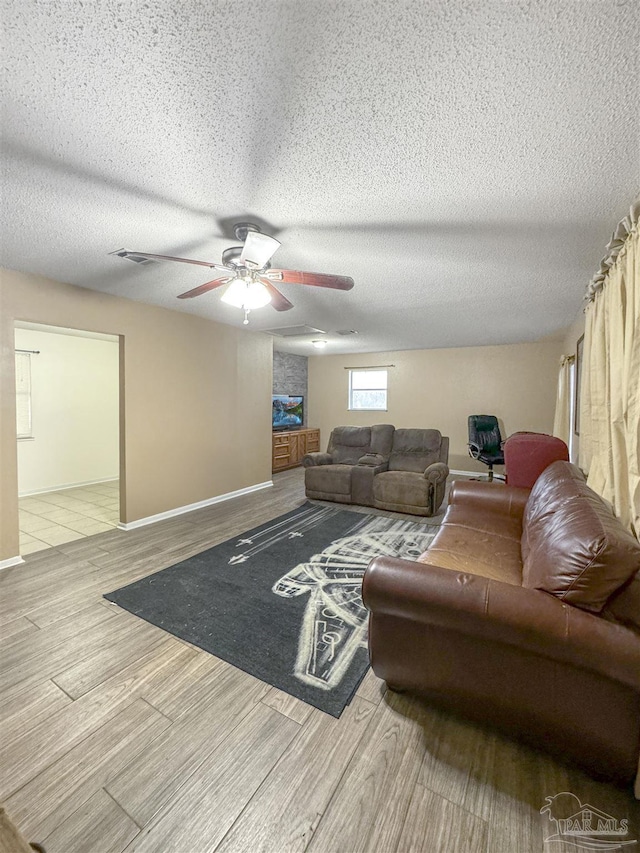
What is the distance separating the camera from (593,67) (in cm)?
103

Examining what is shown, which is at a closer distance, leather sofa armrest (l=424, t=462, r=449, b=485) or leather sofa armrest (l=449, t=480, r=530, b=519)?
leather sofa armrest (l=449, t=480, r=530, b=519)

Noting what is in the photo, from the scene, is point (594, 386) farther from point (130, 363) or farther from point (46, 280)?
point (46, 280)

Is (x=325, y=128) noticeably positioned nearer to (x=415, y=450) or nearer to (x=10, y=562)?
(x=10, y=562)

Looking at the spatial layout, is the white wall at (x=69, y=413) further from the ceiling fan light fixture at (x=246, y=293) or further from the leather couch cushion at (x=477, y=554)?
the leather couch cushion at (x=477, y=554)

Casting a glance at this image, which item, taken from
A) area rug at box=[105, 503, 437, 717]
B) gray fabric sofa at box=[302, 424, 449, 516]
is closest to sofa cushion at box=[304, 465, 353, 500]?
gray fabric sofa at box=[302, 424, 449, 516]

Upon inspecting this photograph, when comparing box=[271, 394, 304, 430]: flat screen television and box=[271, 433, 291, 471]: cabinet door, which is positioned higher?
box=[271, 394, 304, 430]: flat screen television

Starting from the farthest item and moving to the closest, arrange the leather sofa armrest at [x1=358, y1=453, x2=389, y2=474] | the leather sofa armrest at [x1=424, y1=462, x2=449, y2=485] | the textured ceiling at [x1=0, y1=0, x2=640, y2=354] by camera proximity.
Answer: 1. the leather sofa armrest at [x1=358, y1=453, x2=389, y2=474]
2. the leather sofa armrest at [x1=424, y1=462, x2=449, y2=485]
3. the textured ceiling at [x1=0, y1=0, x2=640, y2=354]

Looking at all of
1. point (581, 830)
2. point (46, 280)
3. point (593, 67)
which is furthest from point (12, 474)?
point (593, 67)

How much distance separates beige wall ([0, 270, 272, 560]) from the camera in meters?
2.86

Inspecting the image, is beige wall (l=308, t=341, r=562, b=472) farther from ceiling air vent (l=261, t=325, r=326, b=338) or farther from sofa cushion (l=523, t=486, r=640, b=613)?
sofa cushion (l=523, t=486, r=640, b=613)

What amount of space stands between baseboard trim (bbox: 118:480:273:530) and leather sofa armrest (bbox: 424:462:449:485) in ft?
8.60

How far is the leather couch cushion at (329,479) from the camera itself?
460cm

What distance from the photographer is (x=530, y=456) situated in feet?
10.0

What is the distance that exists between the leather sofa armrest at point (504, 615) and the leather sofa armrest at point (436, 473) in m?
2.80
